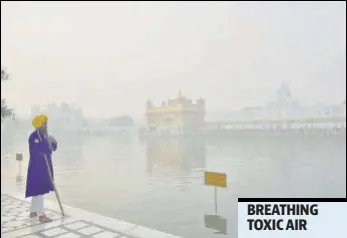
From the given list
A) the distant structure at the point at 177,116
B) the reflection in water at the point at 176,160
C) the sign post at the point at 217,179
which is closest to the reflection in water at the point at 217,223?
the sign post at the point at 217,179

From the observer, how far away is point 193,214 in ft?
21.1

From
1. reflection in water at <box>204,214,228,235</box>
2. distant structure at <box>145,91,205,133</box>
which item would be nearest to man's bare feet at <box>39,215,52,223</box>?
reflection in water at <box>204,214,228,235</box>

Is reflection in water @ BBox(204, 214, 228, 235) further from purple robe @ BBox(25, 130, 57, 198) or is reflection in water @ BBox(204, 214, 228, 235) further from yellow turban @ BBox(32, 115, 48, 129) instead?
yellow turban @ BBox(32, 115, 48, 129)

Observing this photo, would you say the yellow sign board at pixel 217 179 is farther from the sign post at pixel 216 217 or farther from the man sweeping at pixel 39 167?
the man sweeping at pixel 39 167

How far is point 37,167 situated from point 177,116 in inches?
3004

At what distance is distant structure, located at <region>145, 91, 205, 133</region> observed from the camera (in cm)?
8025

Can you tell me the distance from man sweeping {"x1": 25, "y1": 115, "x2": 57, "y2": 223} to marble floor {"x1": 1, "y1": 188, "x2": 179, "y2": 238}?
251mm

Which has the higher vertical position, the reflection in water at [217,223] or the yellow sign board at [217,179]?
the yellow sign board at [217,179]

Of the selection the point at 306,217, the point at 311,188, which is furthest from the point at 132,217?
the point at 311,188

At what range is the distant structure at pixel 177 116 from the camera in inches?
3159

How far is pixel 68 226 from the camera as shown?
195 inches

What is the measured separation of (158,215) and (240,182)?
5.11m

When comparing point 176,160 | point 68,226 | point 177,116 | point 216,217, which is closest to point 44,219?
point 68,226

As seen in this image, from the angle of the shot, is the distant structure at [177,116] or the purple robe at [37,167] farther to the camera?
the distant structure at [177,116]
